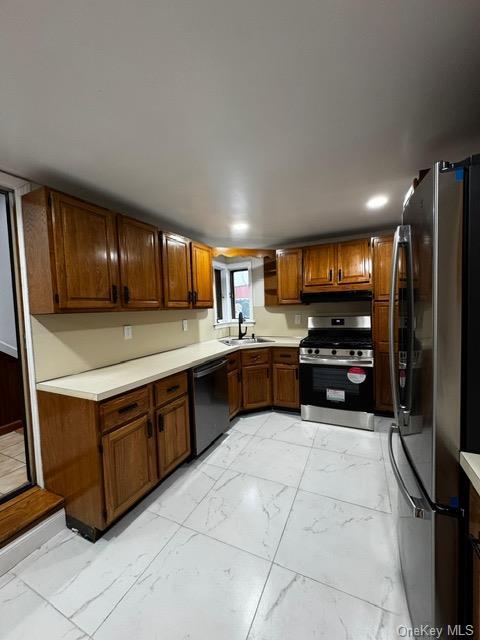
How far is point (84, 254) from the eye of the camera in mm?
1810

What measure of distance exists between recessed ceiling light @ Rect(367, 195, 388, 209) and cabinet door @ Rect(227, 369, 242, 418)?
2179mm

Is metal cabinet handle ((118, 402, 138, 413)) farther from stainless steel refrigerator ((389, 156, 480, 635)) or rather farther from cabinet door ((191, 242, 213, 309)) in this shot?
stainless steel refrigerator ((389, 156, 480, 635))

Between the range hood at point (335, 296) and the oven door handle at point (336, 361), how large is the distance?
750mm

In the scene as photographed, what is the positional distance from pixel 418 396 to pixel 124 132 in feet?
5.96

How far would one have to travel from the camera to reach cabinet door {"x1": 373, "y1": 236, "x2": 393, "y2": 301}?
9.55 ft

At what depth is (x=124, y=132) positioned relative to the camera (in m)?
1.37

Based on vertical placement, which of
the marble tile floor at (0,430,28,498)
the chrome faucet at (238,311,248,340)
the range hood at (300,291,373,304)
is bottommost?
the marble tile floor at (0,430,28,498)

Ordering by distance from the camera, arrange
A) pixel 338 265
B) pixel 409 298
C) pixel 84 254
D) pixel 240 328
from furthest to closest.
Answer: pixel 240 328 → pixel 338 265 → pixel 84 254 → pixel 409 298

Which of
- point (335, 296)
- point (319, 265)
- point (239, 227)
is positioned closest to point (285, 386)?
point (335, 296)

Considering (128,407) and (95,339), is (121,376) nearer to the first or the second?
(128,407)

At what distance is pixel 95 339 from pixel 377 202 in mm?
2726

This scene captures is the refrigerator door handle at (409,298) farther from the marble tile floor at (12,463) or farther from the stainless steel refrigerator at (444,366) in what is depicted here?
the marble tile floor at (12,463)

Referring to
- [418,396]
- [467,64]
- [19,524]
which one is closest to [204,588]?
[19,524]

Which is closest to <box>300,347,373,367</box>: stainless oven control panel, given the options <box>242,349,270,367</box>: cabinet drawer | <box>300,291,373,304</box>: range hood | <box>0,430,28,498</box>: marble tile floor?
<box>242,349,270,367</box>: cabinet drawer
